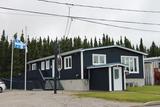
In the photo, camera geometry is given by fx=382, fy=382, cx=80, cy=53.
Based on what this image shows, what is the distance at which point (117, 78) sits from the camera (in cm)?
3841

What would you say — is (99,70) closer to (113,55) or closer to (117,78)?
(117,78)

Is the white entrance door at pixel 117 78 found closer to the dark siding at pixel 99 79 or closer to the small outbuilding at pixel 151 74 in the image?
the dark siding at pixel 99 79

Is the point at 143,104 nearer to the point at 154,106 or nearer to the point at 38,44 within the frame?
the point at 154,106

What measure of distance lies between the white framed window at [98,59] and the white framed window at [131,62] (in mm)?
2772

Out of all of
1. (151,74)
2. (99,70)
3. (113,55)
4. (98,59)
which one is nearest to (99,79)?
(99,70)

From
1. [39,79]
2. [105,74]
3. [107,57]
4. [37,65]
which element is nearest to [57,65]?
[105,74]

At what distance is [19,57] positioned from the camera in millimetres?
58906

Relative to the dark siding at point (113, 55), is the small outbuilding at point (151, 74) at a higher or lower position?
lower

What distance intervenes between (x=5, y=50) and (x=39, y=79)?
1570 cm

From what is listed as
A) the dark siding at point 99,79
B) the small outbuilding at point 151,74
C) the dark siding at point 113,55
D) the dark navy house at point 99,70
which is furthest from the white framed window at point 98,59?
the small outbuilding at point 151,74

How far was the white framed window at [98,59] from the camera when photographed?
40888 mm

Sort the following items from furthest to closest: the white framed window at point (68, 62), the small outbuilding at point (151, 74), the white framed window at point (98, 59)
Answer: the small outbuilding at point (151, 74), the white framed window at point (68, 62), the white framed window at point (98, 59)

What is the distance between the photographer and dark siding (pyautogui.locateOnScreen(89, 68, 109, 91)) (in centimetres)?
3803

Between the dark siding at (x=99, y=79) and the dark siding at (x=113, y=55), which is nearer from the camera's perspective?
the dark siding at (x=99, y=79)
